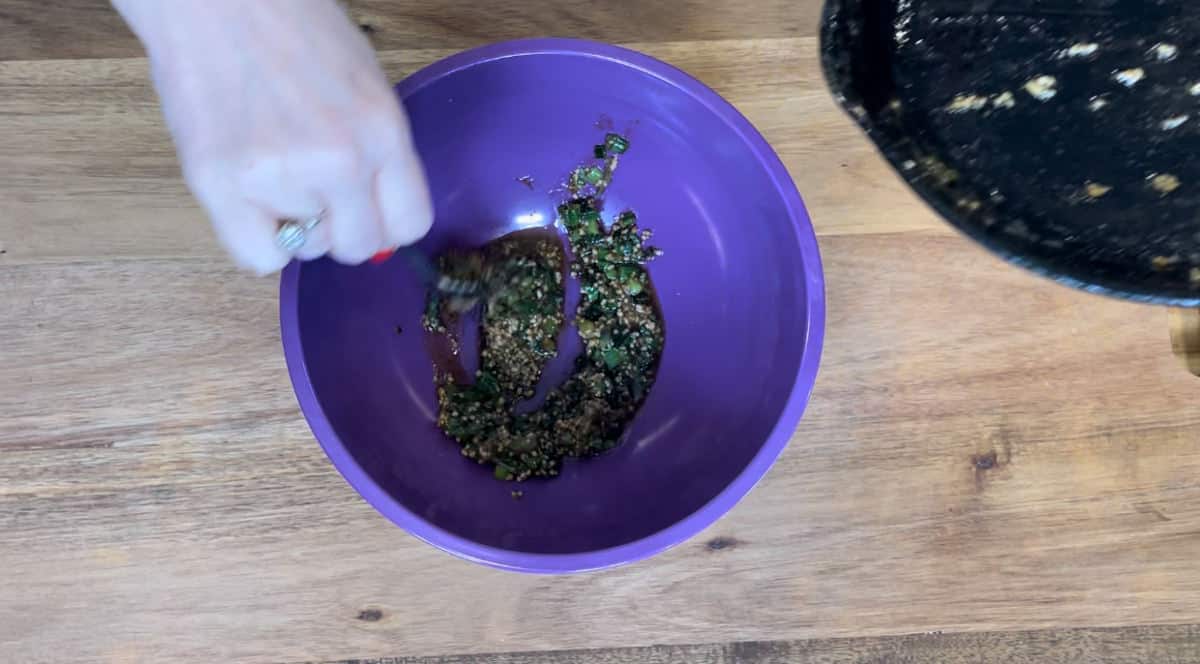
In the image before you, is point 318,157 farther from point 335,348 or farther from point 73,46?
point 73,46

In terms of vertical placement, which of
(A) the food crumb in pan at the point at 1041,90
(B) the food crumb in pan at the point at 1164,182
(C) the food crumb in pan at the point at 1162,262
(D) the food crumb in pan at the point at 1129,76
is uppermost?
(D) the food crumb in pan at the point at 1129,76

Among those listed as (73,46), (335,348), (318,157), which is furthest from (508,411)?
(73,46)

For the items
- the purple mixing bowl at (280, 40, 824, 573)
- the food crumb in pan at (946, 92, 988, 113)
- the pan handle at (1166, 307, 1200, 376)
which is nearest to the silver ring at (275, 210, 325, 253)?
the purple mixing bowl at (280, 40, 824, 573)

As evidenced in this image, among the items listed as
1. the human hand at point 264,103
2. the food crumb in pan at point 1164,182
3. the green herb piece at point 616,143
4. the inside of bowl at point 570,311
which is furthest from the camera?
the green herb piece at point 616,143

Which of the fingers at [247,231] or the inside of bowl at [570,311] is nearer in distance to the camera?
the fingers at [247,231]

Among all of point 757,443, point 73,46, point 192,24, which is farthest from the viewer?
point 73,46

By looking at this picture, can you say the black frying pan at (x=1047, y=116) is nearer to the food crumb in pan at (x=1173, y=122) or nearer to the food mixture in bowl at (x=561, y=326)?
the food crumb in pan at (x=1173, y=122)

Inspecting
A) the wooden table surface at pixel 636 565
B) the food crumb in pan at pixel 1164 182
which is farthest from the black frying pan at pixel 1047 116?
the wooden table surface at pixel 636 565
